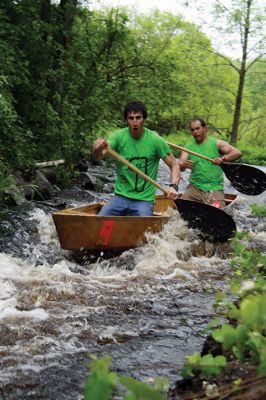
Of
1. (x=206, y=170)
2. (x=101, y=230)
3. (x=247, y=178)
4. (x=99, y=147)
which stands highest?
(x=99, y=147)

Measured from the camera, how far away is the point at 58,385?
3025 mm

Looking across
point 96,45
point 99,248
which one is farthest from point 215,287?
point 96,45

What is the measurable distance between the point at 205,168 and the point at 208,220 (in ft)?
4.98

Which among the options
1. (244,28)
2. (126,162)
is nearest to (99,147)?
(126,162)

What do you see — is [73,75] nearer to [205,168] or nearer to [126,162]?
[205,168]

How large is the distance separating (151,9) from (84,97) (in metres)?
31.0

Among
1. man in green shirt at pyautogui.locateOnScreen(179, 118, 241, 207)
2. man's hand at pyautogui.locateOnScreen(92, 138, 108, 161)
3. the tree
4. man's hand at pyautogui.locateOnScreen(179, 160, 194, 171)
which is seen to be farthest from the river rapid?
the tree

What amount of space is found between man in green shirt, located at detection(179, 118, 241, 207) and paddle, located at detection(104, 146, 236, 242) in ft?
3.86

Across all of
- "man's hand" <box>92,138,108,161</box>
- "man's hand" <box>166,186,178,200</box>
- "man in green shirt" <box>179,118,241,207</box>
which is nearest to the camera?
"man's hand" <box>92,138,108,161</box>

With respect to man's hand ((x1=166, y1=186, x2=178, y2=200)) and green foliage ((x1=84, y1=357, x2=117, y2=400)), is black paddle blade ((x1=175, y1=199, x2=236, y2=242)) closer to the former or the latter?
man's hand ((x1=166, y1=186, x2=178, y2=200))

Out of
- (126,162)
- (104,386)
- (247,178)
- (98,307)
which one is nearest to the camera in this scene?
(104,386)

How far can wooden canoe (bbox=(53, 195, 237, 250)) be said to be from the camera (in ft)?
18.9

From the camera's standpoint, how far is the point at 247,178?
30.6 feet

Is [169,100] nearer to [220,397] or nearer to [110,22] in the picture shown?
[110,22]
